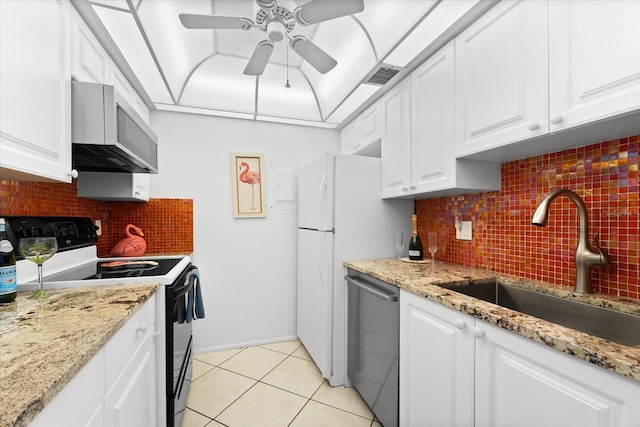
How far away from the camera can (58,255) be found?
5.24ft

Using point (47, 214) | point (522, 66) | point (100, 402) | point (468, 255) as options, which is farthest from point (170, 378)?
point (522, 66)

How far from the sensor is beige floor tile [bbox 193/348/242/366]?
8.20 ft

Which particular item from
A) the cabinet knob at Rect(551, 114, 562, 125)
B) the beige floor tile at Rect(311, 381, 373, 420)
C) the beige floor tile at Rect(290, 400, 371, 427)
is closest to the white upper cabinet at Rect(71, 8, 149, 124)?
the cabinet knob at Rect(551, 114, 562, 125)

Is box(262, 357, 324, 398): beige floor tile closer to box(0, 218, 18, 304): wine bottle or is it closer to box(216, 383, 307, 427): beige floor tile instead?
box(216, 383, 307, 427): beige floor tile

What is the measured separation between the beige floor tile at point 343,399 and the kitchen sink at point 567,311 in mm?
1045

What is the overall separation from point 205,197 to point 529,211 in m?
2.46

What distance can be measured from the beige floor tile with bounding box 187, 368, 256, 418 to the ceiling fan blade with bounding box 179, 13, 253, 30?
7.15 feet

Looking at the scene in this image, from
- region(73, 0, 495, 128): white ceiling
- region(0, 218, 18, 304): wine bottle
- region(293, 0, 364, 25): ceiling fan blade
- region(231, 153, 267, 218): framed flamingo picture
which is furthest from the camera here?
region(231, 153, 267, 218): framed flamingo picture

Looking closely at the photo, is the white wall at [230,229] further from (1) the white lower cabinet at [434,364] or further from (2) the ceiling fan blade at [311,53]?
(1) the white lower cabinet at [434,364]

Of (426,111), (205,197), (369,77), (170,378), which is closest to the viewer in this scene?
(170,378)

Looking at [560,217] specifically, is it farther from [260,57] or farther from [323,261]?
[260,57]

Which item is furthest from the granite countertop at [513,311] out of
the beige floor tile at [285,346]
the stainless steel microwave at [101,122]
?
the stainless steel microwave at [101,122]

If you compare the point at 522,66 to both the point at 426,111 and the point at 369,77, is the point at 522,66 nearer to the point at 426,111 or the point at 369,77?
the point at 426,111

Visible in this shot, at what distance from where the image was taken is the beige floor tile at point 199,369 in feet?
7.42
